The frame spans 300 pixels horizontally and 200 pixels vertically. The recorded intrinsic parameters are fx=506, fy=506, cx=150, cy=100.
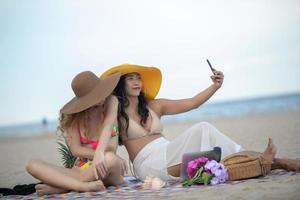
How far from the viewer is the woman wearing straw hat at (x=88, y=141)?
5.03 metres

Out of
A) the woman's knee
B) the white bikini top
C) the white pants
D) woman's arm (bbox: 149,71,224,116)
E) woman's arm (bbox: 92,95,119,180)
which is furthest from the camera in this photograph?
woman's arm (bbox: 149,71,224,116)

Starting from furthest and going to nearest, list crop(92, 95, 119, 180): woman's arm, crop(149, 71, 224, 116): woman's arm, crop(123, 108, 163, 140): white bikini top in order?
crop(149, 71, 224, 116): woman's arm
crop(123, 108, 163, 140): white bikini top
crop(92, 95, 119, 180): woman's arm

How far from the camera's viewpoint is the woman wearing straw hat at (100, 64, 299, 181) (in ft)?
17.8

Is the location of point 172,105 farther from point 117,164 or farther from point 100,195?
point 100,195

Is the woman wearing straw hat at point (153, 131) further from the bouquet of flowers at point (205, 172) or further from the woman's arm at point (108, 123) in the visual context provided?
the woman's arm at point (108, 123)

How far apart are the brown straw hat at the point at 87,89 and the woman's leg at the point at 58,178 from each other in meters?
0.61

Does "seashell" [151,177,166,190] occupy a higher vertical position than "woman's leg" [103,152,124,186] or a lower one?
lower

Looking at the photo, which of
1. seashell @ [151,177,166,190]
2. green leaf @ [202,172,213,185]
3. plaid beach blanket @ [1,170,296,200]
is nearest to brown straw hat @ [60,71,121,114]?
plaid beach blanket @ [1,170,296,200]

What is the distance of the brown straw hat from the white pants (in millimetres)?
832

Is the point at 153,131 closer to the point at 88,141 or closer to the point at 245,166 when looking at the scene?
the point at 88,141

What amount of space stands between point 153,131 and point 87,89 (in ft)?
2.92

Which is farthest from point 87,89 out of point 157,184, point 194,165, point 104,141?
point 194,165

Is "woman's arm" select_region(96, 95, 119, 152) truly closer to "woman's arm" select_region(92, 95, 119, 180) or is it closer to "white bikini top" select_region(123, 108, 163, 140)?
"woman's arm" select_region(92, 95, 119, 180)

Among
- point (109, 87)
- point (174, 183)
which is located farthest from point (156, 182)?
point (109, 87)
